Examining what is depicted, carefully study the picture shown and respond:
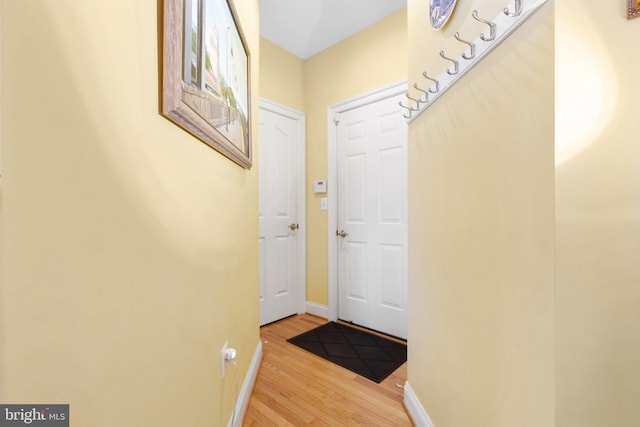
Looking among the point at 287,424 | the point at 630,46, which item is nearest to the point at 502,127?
the point at 630,46

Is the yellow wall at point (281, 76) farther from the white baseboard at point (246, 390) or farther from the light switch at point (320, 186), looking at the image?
the white baseboard at point (246, 390)

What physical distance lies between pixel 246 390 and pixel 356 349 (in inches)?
38.1

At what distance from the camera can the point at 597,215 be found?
2.07ft

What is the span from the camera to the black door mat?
191 cm

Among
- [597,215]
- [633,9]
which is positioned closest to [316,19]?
[633,9]

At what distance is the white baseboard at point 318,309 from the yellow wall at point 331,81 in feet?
0.13

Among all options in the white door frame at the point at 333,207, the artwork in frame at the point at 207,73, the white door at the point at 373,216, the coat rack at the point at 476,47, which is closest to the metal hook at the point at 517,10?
the coat rack at the point at 476,47

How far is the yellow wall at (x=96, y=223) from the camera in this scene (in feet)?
1.20

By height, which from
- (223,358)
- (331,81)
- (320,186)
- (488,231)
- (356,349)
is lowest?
(356,349)

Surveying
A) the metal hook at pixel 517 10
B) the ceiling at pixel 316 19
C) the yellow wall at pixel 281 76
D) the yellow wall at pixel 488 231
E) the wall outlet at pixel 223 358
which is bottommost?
Answer: the wall outlet at pixel 223 358

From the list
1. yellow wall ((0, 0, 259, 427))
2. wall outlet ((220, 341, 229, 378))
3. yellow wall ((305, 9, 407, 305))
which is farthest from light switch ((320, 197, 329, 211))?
yellow wall ((0, 0, 259, 427))

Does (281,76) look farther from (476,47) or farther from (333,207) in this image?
(476,47)

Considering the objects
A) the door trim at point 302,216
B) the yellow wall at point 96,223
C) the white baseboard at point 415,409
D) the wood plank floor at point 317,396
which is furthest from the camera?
the door trim at point 302,216

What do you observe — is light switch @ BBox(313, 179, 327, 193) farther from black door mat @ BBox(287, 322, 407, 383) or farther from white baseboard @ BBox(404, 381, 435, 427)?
white baseboard @ BBox(404, 381, 435, 427)
